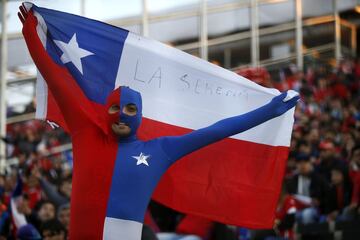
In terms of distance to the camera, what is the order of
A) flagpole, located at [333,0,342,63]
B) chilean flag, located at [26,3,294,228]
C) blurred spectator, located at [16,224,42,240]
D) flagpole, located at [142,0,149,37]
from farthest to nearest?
flagpole, located at [333,0,342,63]
flagpole, located at [142,0,149,37]
blurred spectator, located at [16,224,42,240]
chilean flag, located at [26,3,294,228]

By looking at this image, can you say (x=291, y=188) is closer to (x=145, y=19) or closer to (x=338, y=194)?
(x=338, y=194)

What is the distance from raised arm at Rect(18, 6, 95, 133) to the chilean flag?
248 mm

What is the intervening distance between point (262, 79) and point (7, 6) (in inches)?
491

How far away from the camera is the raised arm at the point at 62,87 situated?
17.6 ft

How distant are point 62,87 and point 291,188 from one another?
5.82 meters

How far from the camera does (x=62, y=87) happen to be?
541 centimetres

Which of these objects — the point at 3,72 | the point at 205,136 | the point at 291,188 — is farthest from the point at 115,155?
the point at 3,72

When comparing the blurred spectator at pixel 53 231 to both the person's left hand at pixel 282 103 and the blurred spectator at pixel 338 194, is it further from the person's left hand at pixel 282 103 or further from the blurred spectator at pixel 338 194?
the blurred spectator at pixel 338 194

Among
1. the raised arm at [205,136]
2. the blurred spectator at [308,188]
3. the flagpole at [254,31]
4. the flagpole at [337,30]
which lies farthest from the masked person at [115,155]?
the flagpole at [337,30]

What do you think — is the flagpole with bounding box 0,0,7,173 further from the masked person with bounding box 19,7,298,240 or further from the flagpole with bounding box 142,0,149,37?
the masked person with bounding box 19,7,298,240

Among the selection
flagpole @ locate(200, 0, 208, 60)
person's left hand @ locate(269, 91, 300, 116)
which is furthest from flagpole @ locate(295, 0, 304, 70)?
person's left hand @ locate(269, 91, 300, 116)

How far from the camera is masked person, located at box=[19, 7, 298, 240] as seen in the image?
5098 millimetres

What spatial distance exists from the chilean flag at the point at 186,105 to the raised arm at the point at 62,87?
0.25 m

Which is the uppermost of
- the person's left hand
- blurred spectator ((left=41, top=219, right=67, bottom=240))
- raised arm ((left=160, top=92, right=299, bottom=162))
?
the person's left hand
